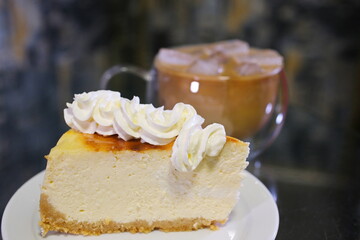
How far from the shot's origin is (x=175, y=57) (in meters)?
1.34

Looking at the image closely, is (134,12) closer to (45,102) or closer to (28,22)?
(28,22)

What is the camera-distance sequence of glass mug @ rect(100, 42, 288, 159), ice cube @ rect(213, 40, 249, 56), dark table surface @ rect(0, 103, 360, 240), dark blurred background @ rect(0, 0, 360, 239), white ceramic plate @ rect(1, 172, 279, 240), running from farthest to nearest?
dark blurred background @ rect(0, 0, 360, 239), ice cube @ rect(213, 40, 249, 56), glass mug @ rect(100, 42, 288, 159), dark table surface @ rect(0, 103, 360, 240), white ceramic plate @ rect(1, 172, 279, 240)

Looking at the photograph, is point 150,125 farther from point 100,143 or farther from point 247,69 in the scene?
point 247,69

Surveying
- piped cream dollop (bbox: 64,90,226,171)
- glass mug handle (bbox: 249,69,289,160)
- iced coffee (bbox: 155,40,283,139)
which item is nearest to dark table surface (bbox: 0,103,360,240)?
glass mug handle (bbox: 249,69,289,160)

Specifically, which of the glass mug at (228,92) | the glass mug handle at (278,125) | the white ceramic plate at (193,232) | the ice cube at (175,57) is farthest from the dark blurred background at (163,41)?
the white ceramic plate at (193,232)

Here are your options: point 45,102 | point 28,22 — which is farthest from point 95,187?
point 28,22

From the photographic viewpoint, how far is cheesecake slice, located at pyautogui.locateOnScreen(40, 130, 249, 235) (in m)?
0.94

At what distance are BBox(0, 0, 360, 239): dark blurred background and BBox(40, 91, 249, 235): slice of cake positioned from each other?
741mm

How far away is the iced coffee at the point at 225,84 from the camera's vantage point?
4.07ft

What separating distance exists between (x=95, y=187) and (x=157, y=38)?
1.69m

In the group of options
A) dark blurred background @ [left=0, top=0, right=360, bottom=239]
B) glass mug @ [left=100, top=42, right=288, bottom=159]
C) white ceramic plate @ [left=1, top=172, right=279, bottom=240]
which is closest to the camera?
white ceramic plate @ [left=1, top=172, right=279, bottom=240]

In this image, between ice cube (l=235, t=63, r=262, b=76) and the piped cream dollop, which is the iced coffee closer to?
ice cube (l=235, t=63, r=262, b=76)

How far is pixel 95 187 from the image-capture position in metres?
0.97

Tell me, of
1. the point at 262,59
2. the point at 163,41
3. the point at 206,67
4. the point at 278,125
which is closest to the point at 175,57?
the point at 206,67
